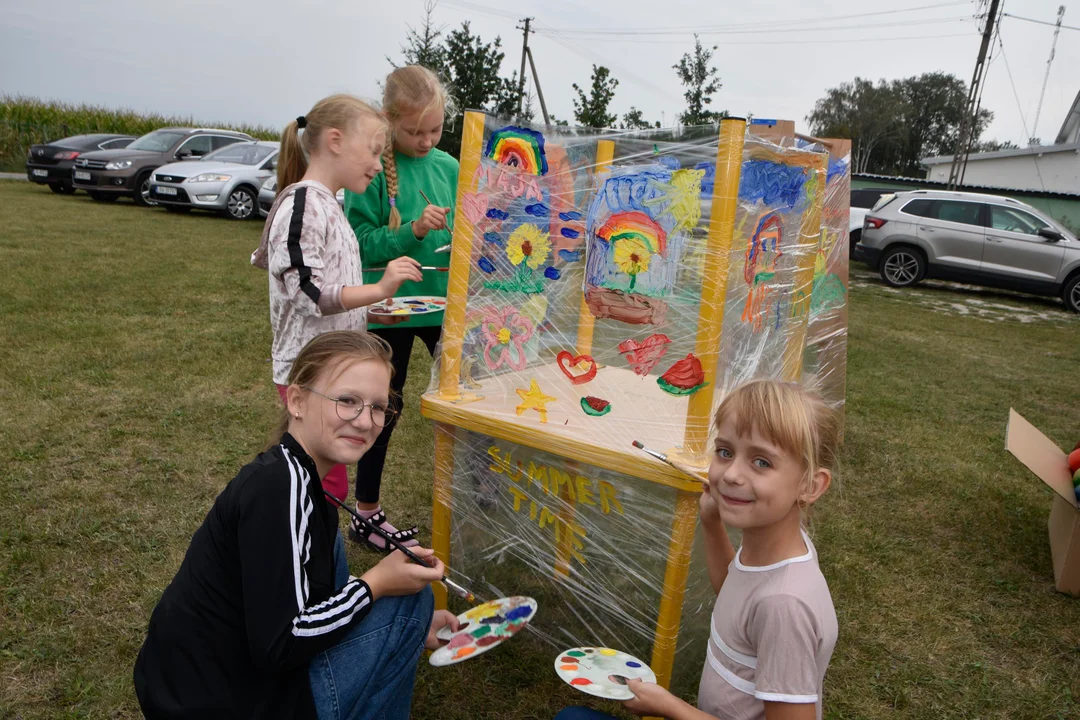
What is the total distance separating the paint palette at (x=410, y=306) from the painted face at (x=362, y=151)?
1.10 feet

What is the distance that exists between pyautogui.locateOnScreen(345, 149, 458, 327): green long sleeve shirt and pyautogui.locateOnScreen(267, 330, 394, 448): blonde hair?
0.77 metres

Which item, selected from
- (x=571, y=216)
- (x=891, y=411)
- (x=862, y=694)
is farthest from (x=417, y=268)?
(x=891, y=411)

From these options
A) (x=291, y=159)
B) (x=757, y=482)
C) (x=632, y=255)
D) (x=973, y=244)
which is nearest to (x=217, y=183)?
(x=291, y=159)

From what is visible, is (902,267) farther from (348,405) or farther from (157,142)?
(157,142)

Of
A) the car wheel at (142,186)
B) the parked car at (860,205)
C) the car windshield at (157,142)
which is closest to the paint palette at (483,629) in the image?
the parked car at (860,205)

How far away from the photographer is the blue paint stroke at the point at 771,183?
1.74 meters

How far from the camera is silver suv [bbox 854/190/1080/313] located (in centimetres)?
962

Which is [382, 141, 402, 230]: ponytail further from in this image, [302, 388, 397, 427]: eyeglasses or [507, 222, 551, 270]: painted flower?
[302, 388, 397, 427]: eyeglasses

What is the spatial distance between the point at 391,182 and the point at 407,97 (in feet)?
0.80

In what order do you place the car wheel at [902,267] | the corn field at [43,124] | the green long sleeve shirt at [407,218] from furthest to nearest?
the corn field at [43,124], the car wheel at [902,267], the green long sleeve shirt at [407,218]

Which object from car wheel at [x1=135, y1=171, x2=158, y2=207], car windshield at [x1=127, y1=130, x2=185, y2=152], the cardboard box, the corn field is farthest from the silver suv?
the corn field

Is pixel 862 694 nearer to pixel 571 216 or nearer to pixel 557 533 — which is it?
pixel 557 533

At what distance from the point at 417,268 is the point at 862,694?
64.6 inches

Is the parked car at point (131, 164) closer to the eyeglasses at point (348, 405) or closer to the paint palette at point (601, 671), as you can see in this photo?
the eyeglasses at point (348, 405)
